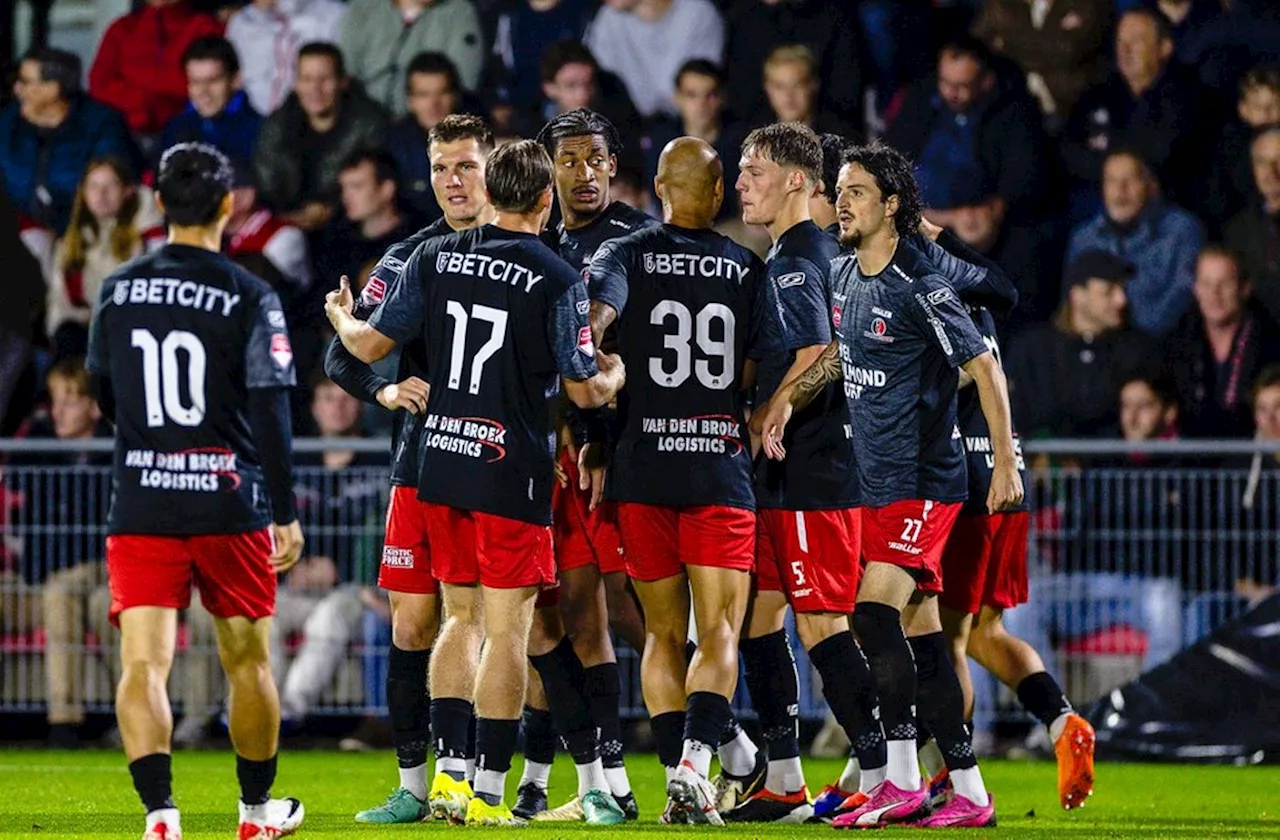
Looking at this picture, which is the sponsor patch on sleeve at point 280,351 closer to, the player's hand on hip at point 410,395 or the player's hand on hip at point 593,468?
the player's hand on hip at point 410,395

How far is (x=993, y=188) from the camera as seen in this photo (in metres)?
14.5

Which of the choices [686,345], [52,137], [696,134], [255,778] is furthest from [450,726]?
[52,137]

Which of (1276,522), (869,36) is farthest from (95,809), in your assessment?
(869,36)

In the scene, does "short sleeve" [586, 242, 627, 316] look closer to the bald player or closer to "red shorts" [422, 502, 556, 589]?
the bald player

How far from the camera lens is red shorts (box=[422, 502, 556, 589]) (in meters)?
8.25

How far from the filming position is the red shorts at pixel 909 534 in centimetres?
850

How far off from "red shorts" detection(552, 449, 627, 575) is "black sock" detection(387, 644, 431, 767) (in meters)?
0.69

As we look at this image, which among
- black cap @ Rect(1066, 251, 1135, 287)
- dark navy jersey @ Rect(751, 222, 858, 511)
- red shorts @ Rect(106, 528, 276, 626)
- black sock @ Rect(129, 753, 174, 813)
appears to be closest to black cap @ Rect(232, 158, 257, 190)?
black cap @ Rect(1066, 251, 1135, 287)

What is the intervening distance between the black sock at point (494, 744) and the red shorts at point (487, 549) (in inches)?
20.3

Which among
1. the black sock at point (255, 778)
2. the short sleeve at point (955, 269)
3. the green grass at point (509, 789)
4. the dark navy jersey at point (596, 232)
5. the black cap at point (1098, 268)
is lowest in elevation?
the green grass at point (509, 789)

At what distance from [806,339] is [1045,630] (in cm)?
433

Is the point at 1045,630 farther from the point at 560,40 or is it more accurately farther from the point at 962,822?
the point at 560,40

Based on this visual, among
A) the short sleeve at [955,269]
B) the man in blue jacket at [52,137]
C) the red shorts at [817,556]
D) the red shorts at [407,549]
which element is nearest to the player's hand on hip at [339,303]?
the red shorts at [407,549]

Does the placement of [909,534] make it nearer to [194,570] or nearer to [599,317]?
[599,317]
